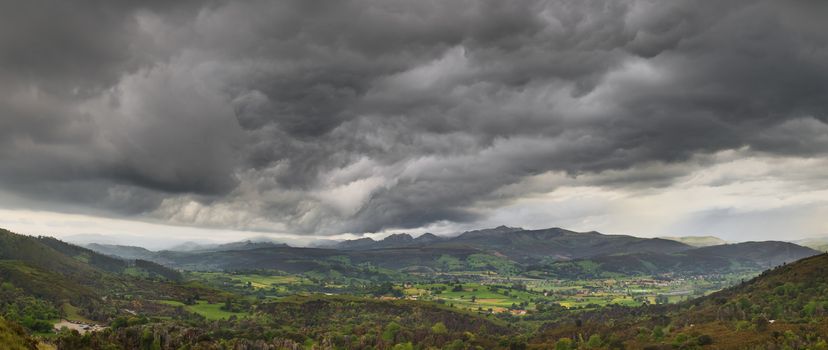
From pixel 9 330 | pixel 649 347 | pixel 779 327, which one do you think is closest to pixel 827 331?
pixel 779 327

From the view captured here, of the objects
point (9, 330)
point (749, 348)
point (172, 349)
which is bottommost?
point (172, 349)

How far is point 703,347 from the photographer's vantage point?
595 feet

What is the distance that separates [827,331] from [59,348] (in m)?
254

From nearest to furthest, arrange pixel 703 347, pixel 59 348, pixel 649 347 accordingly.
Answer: pixel 59 348, pixel 703 347, pixel 649 347

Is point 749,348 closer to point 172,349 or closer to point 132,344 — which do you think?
point 172,349

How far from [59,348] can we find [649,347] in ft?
701

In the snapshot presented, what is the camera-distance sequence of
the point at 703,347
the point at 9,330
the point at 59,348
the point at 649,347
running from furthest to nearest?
the point at 649,347 < the point at 703,347 < the point at 59,348 < the point at 9,330

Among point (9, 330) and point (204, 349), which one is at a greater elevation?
point (9, 330)

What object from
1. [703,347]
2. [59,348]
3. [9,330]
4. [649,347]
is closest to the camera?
[9,330]

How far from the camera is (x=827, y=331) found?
16238 cm

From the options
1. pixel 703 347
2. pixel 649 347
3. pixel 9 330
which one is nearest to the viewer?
pixel 9 330

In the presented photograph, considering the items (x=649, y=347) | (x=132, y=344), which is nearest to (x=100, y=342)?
(x=132, y=344)

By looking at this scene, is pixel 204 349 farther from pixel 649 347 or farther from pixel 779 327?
pixel 779 327

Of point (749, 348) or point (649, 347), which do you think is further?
point (649, 347)
